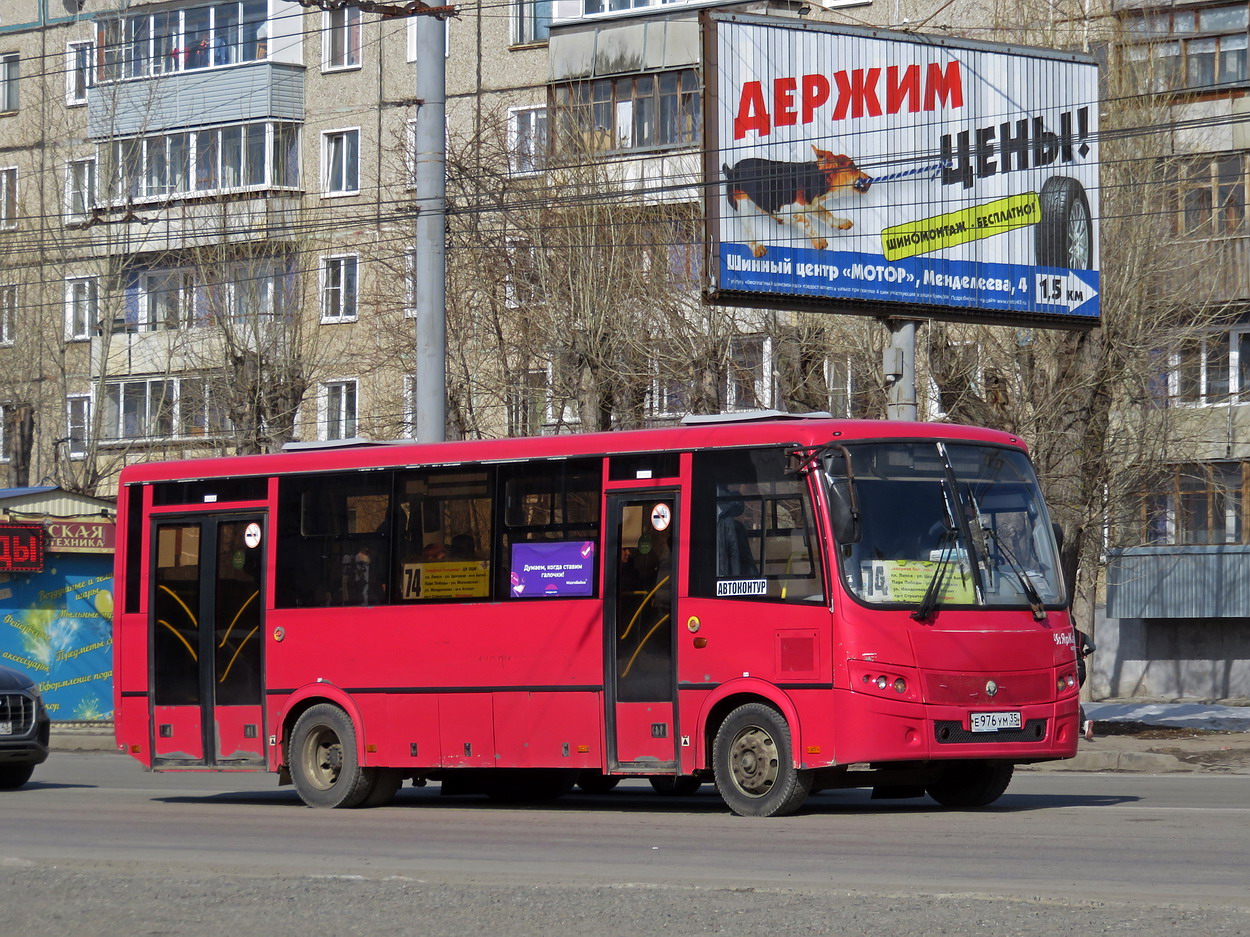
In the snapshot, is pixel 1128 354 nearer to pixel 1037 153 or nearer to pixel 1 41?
pixel 1037 153

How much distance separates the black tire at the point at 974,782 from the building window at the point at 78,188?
34805 mm

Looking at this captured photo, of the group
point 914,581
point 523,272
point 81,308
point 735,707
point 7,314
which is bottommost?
point 735,707

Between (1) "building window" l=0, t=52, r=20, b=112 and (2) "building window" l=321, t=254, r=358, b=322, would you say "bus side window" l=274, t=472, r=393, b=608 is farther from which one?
(1) "building window" l=0, t=52, r=20, b=112

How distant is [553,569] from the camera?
1598 centimetres

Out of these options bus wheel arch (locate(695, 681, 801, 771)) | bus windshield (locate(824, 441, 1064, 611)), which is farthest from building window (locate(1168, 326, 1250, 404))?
bus wheel arch (locate(695, 681, 801, 771))

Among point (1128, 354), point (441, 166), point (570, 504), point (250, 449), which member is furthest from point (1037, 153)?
point (250, 449)

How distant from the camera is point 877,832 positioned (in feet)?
43.1

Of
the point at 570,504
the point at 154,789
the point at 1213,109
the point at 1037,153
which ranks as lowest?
the point at 154,789

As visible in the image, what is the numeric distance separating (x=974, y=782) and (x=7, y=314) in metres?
36.9

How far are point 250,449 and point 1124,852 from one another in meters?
29.3

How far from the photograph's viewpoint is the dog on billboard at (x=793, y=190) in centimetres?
2389

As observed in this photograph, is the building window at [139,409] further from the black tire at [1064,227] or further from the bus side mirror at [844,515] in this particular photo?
the bus side mirror at [844,515]

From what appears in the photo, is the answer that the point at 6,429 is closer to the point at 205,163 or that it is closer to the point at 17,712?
the point at 205,163

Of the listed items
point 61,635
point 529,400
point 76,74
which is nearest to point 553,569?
point 529,400
